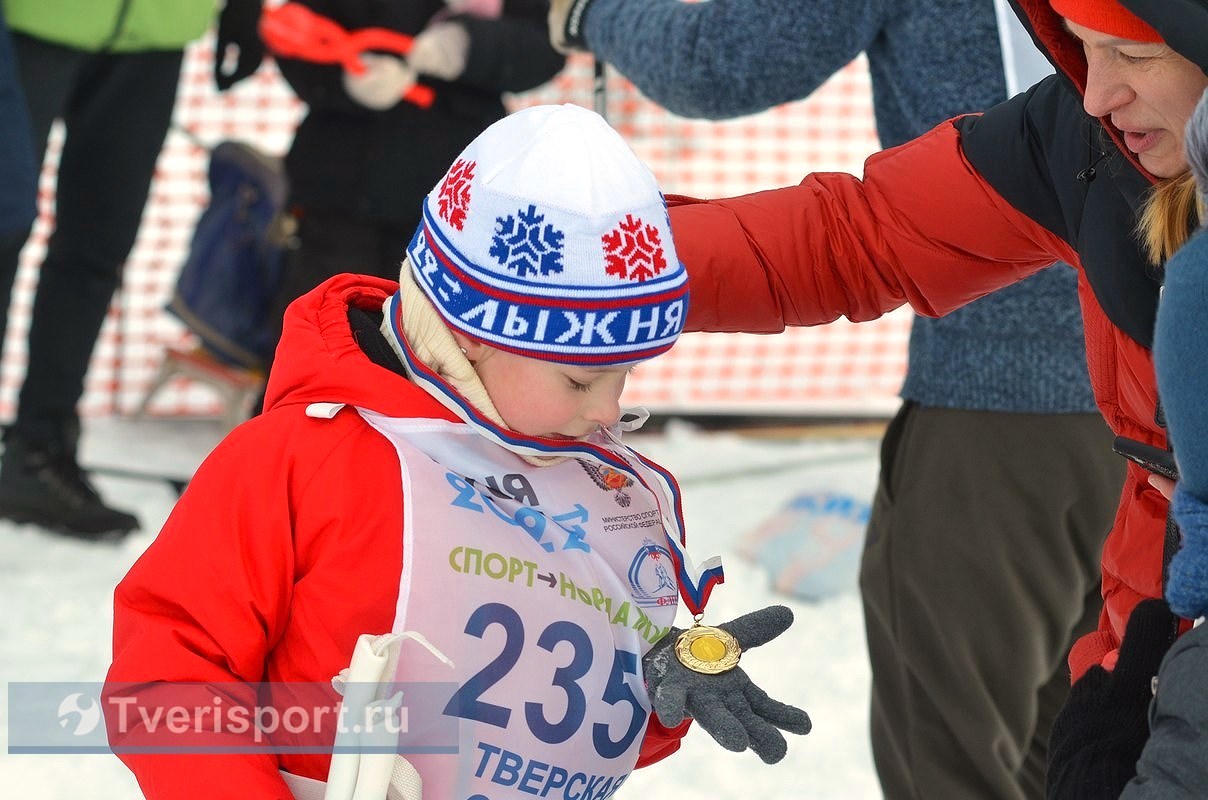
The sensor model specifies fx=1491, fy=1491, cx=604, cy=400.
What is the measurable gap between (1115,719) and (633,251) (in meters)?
0.66

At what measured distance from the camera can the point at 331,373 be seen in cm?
154

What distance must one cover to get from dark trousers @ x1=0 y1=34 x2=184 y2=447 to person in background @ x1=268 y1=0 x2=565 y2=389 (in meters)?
0.37

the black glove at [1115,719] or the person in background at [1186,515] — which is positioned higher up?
the person in background at [1186,515]

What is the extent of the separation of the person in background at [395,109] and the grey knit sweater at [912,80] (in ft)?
4.16

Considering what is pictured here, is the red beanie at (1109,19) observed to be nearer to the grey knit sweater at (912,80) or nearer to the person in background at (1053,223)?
the person in background at (1053,223)

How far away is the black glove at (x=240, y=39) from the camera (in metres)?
3.88

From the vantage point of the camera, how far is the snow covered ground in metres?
2.97

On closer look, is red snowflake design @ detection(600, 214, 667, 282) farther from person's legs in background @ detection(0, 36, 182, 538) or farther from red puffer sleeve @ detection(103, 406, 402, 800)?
person's legs in background @ detection(0, 36, 182, 538)

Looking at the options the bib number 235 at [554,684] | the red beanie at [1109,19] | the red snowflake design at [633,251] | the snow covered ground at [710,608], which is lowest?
the snow covered ground at [710,608]

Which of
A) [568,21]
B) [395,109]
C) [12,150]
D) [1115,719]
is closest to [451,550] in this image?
[1115,719]

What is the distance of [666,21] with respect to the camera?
7.67ft

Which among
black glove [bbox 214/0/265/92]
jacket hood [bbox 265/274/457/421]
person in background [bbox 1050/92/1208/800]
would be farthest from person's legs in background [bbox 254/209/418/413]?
person in background [bbox 1050/92/1208/800]

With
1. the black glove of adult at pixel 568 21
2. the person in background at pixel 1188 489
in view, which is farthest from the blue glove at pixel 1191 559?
the black glove of adult at pixel 568 21

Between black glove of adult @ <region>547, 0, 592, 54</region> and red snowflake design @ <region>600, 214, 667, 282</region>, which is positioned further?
black glove of adult @ <region>547, 0, 592, 54</region>
